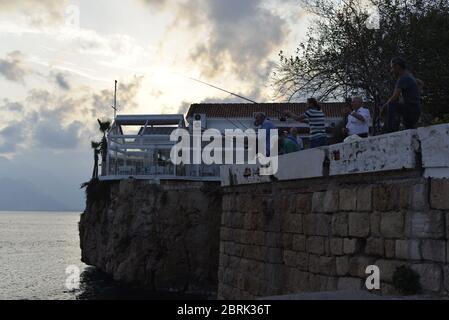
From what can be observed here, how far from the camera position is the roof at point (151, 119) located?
4038 cm

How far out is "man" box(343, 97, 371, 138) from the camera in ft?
30.0

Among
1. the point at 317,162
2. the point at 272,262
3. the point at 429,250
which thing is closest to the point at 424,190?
the point at 429,250

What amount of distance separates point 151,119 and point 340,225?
33.8 meters

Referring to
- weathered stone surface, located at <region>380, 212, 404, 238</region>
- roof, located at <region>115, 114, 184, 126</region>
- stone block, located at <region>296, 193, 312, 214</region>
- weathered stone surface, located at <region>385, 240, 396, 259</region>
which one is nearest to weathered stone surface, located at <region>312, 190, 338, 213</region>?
stone block, located at <region>296, 193, 312, 214</region>

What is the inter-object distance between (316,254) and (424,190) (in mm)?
2366

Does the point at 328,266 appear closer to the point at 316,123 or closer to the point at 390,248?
the point at 390,248

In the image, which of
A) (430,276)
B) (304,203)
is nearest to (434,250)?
(430,276)

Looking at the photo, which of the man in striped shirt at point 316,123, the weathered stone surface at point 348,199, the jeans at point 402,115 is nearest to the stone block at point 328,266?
the weathered stone surface at point 348,199

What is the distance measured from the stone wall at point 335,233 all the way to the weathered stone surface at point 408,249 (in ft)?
0.04

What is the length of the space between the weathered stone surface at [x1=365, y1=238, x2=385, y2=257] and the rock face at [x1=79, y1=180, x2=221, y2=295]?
27.2m

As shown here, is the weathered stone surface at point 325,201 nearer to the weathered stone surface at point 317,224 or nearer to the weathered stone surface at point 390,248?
the weathered stone surface at point 317,224

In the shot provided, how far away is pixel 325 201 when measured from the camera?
7.88m

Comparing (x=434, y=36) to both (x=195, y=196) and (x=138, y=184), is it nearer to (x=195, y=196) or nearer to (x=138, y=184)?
(x=195, y=196)

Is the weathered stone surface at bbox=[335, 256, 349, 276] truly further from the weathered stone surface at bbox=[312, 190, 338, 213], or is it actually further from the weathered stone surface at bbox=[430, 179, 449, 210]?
the weathered stone surface at bbox=[430, 179, 449, 210]
